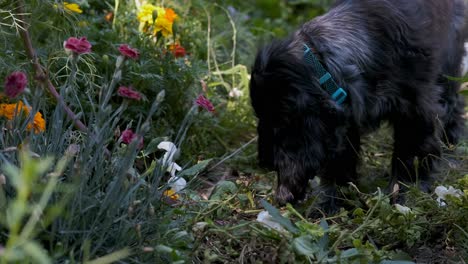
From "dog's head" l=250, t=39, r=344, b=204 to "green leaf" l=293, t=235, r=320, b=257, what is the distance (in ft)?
2.22

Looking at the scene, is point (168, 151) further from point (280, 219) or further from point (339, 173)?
point (339, 173)

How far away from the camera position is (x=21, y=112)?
106 inches

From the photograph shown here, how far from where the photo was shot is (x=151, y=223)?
8.09ft

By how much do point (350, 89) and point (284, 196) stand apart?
0.54 metres

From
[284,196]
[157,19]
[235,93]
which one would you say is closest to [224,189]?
[284,196]

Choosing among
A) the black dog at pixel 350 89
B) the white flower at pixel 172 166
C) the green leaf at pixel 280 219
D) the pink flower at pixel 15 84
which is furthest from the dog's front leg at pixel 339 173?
the pink flower at pixel 15 84

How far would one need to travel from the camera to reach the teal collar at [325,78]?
313 cm

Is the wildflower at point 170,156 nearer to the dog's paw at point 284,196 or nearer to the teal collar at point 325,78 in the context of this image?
the dog's paw at point 284,196

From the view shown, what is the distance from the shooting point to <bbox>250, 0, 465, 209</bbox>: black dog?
3.12 m

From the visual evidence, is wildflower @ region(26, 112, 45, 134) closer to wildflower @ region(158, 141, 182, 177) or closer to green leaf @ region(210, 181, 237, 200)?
wildflower @ region(158, 141, 182, 177)

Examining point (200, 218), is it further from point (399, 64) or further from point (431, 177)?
point (431, 177)

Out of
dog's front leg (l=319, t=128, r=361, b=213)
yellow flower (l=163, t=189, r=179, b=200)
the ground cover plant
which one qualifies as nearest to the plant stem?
the ground cover plant

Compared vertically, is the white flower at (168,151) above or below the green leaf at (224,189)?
above

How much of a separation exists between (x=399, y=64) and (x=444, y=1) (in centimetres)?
69
